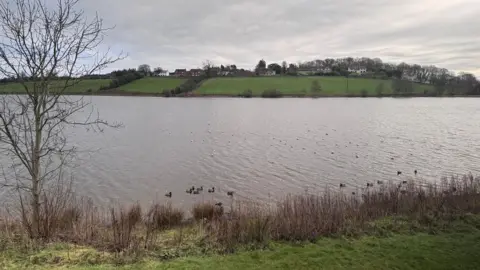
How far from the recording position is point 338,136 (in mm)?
30547

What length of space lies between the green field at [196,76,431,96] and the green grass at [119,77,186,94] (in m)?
8.13

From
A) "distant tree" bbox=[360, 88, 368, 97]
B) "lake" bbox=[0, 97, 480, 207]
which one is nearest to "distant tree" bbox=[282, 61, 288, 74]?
"distant tree" bbox=[360, 88, 368, 97]

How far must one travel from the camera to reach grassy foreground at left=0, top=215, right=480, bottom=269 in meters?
5.61

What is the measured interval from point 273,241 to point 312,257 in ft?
3.36

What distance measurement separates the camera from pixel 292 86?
97.8 meters

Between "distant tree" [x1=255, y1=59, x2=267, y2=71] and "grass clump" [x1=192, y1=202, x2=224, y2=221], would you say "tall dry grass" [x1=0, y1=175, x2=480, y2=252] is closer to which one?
"grass clump" [x1=192, y1=202, x2=224, y2=221]

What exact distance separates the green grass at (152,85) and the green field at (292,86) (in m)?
8.13

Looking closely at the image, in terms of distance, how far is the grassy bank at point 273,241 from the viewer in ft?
18.9

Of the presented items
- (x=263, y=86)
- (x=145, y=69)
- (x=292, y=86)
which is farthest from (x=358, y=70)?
(x=145, y=69)

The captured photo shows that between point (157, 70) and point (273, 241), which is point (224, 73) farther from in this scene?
point (273, 241)

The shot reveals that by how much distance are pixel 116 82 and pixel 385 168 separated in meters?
82.5

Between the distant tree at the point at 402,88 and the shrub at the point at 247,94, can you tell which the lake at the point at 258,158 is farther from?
the distant tree at the point at 402,88

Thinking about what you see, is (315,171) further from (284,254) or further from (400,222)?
(284,254)

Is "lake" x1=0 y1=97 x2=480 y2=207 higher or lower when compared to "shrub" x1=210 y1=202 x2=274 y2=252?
lower
